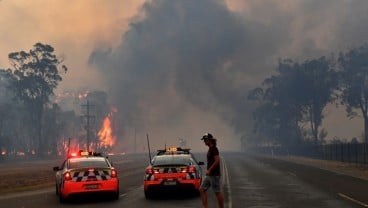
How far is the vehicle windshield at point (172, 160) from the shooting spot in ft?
57.4


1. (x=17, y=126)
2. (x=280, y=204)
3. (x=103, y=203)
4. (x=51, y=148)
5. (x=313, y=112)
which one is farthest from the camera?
(x=17, y=126)

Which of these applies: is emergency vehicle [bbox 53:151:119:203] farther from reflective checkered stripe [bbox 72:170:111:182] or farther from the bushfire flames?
the bushfire flames

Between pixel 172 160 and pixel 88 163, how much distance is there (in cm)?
278

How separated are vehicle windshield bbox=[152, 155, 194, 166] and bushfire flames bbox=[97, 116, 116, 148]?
117m

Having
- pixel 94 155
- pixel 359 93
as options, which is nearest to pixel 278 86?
pixel 359 93

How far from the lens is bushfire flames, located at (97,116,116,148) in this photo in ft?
440

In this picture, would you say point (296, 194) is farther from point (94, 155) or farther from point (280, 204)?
point (94, 155)

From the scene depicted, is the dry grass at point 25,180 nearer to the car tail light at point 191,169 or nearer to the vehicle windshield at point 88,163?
the vehicle windshield at point 88,163

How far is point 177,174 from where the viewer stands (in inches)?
674

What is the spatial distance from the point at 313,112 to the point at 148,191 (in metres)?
84.3

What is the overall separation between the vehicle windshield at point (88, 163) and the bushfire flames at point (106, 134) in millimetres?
117517

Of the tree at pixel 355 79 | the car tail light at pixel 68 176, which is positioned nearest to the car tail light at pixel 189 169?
the car tail light at pixel 68 176

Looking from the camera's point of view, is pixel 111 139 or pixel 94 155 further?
pixel 111 139

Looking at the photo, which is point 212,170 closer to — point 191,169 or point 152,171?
point 191,169
